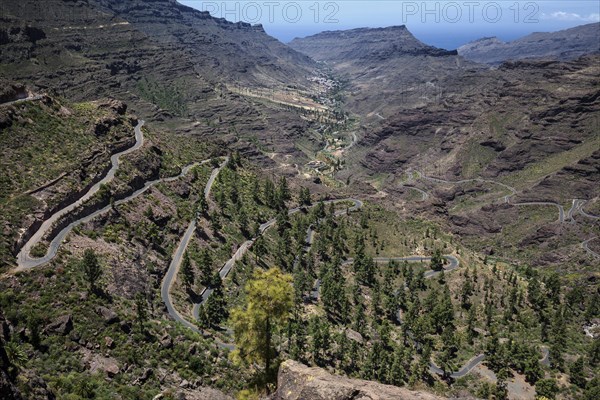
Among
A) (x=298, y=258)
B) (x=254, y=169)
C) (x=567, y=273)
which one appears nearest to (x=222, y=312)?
(x=298, y=258)

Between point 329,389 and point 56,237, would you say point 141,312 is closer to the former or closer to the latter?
point 56,237

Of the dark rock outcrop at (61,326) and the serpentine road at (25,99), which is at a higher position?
the serpentine road at (25,99)

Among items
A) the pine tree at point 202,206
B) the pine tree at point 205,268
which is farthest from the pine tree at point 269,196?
the pine tree at point 205,268

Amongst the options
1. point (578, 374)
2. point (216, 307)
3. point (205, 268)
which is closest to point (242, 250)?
point (205, 268)

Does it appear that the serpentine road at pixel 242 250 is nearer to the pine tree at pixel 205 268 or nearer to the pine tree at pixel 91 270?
the pine tree at pixel 205 268

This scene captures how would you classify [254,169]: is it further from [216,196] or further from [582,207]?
[582,207]

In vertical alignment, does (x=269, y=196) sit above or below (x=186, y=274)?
above

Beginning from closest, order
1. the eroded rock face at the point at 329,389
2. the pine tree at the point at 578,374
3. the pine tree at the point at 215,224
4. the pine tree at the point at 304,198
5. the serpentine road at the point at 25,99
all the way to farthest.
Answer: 1. the eroded rock face at the point at 329,389
2. the pine tree at the point at 578,374
3. the serpentine road at the point at 25,99
4. the pine tree at the point at 215,224
5. the pine tree at the point at 304,198

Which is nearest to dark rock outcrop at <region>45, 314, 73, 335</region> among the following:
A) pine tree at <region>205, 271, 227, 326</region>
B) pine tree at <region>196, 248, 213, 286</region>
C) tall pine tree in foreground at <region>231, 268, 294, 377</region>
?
pine tree at <region>205, 271, 227, 326</region>
